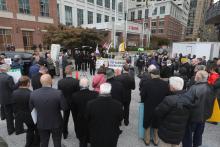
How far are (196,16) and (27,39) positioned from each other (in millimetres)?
96175

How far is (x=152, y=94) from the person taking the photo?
3598 millimetres

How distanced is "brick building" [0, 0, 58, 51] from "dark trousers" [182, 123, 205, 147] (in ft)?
82.4

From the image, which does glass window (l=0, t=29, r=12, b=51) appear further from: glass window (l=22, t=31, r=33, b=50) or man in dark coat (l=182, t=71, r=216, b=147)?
man in dark coat (l=182, t=71, r=216, b=147)

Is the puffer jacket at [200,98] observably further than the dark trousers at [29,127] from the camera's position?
No

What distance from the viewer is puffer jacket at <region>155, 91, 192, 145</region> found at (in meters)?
2.72

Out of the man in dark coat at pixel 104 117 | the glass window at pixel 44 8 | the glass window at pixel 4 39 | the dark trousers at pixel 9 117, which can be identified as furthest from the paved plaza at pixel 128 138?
the glass window at pixel 44 8

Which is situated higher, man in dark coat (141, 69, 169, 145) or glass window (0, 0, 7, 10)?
glass window (0, 0, 7, 10)

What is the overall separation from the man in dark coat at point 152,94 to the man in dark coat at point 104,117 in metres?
1.16

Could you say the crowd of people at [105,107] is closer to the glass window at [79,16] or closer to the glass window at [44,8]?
the glass window at [44,8]

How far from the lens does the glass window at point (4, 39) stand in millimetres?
22170

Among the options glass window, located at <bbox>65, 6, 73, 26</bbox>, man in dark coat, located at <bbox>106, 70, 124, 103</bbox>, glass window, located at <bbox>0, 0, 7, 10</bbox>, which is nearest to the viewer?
man in dark coat, located at <bbox>106, 70, 124, 103</bbox>

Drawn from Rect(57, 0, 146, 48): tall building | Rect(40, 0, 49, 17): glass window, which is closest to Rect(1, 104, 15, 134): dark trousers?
Rect(40, 0, 49, 17): glass window

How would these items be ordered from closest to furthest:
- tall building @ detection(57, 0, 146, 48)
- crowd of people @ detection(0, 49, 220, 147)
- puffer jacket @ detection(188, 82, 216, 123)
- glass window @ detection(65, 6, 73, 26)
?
crowd of people @ detection(0, 49, 220, 147) < puffer jacket @ detection(188, 82, 216, 123) < tall building @ detection(57, 0, 146, 48) < glass window @ detection(65, 6, 73, 26)

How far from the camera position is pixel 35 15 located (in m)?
25.6
